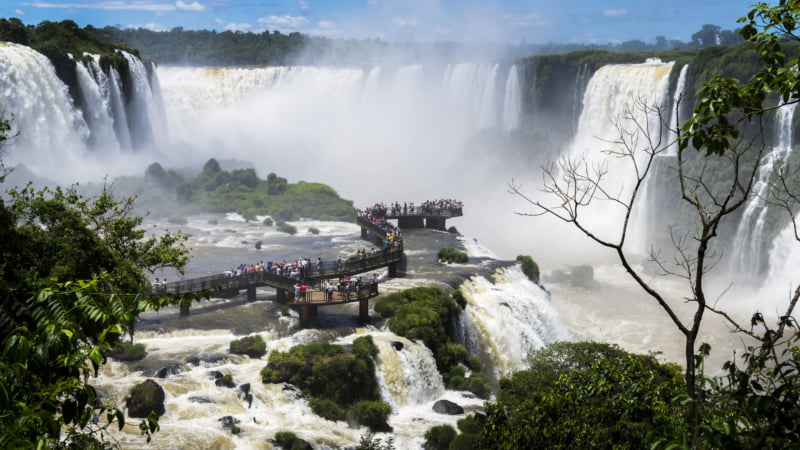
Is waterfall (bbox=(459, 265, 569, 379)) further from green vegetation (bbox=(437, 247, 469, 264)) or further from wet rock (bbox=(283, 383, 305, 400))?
wet rock (bbox=(283, 383, 305, 400))

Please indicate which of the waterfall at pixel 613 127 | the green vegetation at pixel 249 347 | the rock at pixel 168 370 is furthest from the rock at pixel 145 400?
the waterfall at pixel 613 127

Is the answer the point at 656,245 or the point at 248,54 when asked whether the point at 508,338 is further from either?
the point at 248,54

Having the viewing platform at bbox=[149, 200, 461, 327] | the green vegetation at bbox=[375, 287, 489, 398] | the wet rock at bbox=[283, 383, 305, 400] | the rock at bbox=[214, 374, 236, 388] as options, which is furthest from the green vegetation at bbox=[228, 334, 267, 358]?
the green vegetation at bbox=[375, 287, 489, 398]

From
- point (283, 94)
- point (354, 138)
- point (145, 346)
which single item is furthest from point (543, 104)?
point (145, 346)

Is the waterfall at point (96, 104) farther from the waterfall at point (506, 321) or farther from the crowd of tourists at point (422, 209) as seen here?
the waterfall at point (506, 321)

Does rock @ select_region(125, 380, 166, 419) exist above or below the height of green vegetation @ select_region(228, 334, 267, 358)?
below
